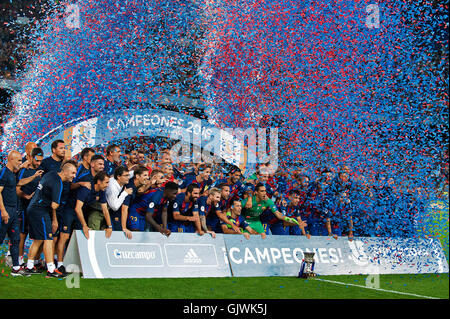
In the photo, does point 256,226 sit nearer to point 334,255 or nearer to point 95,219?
point 334,255

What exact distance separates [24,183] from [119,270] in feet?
6.72

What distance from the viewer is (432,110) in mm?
15781

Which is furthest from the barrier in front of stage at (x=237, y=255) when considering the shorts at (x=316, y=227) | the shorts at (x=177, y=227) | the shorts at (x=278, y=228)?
the shorts at (x=316, y=227)

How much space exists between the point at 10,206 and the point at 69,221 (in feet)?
2.62

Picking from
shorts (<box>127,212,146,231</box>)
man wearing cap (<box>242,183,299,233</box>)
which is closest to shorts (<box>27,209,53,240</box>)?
shorts (<box>127,212,146,231</box>)

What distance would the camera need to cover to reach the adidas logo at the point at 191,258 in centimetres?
763

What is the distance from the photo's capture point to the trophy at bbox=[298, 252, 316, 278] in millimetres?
8203

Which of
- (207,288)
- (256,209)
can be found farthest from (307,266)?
(207,288)

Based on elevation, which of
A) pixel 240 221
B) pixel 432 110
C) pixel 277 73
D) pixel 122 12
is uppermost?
pixel 122 12

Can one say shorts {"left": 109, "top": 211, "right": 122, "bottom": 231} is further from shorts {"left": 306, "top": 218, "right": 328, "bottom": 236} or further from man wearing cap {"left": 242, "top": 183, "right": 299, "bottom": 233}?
shorts {"left": 306, "top": 218, "right": 328, "bottom": 236}

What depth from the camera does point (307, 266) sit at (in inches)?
324

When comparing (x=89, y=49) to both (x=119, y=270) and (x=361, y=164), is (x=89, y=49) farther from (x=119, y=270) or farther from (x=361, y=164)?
(x=119, y=270)

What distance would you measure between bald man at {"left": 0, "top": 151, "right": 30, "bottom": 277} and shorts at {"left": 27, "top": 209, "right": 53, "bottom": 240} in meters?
0.26

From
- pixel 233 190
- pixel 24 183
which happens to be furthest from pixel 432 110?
pixel 24 183
